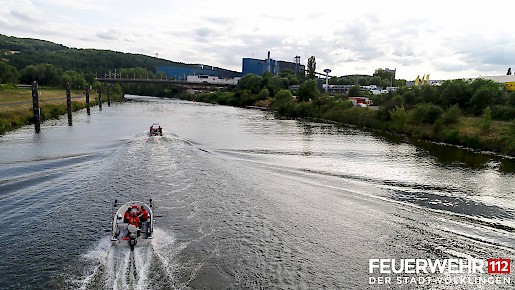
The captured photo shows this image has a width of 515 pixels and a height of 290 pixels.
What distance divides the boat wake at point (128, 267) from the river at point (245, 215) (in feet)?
0.15

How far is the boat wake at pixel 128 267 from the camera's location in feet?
43.4

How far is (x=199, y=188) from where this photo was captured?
969 inches

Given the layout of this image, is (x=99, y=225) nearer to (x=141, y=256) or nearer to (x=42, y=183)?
(x=141, y=256)

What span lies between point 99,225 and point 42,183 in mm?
8560

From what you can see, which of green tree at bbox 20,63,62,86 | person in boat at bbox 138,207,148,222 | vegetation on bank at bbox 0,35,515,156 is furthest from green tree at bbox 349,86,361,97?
person in boat at bbox 138,207,148,222

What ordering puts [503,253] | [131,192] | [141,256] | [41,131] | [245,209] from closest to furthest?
[141,256] < [503,253] < [245,209] < [131,192] < [41,131]

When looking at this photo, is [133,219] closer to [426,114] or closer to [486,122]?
[486,122]

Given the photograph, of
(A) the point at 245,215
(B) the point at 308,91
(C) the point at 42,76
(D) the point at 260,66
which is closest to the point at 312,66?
(D) the point at 260,66

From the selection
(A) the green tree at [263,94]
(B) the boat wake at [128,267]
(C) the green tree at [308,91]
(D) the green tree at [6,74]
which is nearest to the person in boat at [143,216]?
(B) the boat wake at [128,267]

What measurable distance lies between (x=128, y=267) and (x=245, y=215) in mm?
7596

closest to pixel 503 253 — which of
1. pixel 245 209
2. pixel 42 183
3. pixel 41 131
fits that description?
pixel 245 209

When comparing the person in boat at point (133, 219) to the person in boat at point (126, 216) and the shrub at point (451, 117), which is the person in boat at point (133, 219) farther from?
the shrub at point (451, 117)

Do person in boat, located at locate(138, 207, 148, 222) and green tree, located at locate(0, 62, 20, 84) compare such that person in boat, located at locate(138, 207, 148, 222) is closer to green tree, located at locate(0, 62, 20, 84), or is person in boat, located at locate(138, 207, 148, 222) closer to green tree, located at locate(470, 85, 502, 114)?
green tree, located at locate(470, 85, 502, 114)

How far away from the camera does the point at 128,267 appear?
46.7ft
